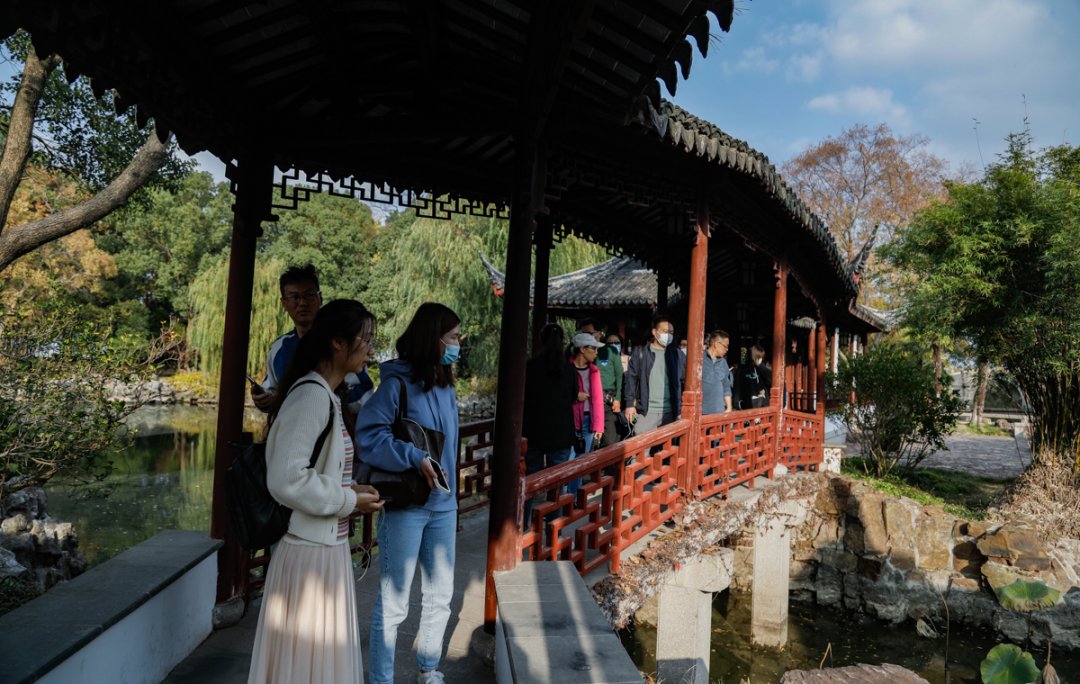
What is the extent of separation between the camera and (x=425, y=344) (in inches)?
95.6

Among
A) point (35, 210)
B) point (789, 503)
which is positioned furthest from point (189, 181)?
point (789, 503)

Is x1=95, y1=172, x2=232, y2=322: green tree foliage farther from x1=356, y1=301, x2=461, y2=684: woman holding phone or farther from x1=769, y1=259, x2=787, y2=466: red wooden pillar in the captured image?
x1=356, y1=301, x2=461, y2=684: woman holding phone

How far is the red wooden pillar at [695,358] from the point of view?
5.51 m

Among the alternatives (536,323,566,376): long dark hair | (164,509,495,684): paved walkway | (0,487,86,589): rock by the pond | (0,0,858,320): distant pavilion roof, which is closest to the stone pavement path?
(536,323,566,376): long dark hair

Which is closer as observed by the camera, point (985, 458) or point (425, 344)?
point (425, 344)

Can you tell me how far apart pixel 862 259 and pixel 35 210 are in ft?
71.1

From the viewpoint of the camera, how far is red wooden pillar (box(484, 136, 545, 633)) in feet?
10.4

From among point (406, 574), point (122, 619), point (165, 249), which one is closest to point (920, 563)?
point (406, 574)

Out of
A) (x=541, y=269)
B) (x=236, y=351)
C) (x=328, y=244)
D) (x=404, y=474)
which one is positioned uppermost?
(x=328, y=244)

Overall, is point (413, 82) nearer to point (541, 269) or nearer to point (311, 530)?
point (311, 530)

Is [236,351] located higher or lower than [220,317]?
lower

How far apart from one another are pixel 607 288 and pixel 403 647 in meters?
10.9

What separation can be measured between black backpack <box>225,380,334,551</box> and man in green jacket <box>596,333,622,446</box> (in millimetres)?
3837

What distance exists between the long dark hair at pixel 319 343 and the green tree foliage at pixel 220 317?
1941cm
